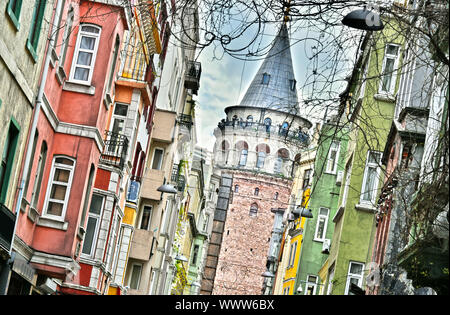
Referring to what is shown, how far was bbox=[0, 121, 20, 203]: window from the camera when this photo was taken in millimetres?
15812

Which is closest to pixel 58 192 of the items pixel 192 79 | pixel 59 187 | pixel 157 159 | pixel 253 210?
pixel 59 187

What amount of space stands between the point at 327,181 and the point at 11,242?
32401mm

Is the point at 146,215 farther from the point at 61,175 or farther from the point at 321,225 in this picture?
the point at 61,175

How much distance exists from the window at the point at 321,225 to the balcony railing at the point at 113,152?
874 inches

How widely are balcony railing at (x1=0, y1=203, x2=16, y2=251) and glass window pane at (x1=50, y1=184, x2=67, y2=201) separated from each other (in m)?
3.96

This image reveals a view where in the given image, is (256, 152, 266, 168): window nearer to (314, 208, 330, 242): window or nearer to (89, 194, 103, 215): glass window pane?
(314, 208, 330, 242): window

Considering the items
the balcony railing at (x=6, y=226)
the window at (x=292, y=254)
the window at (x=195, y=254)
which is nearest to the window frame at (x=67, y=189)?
the balcony railing at (x=6, y=226)

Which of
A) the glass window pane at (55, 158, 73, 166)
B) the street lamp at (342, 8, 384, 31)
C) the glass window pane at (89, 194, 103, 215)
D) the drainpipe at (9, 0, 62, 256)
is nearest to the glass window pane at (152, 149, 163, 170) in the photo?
the glass window pane at (89, 194, 103, 215)

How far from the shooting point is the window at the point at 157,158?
3941cm

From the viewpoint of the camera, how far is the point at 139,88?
90.7 feet

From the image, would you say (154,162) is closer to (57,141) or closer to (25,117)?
(57,141)

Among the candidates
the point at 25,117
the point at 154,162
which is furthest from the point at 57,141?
the point at 154,162
